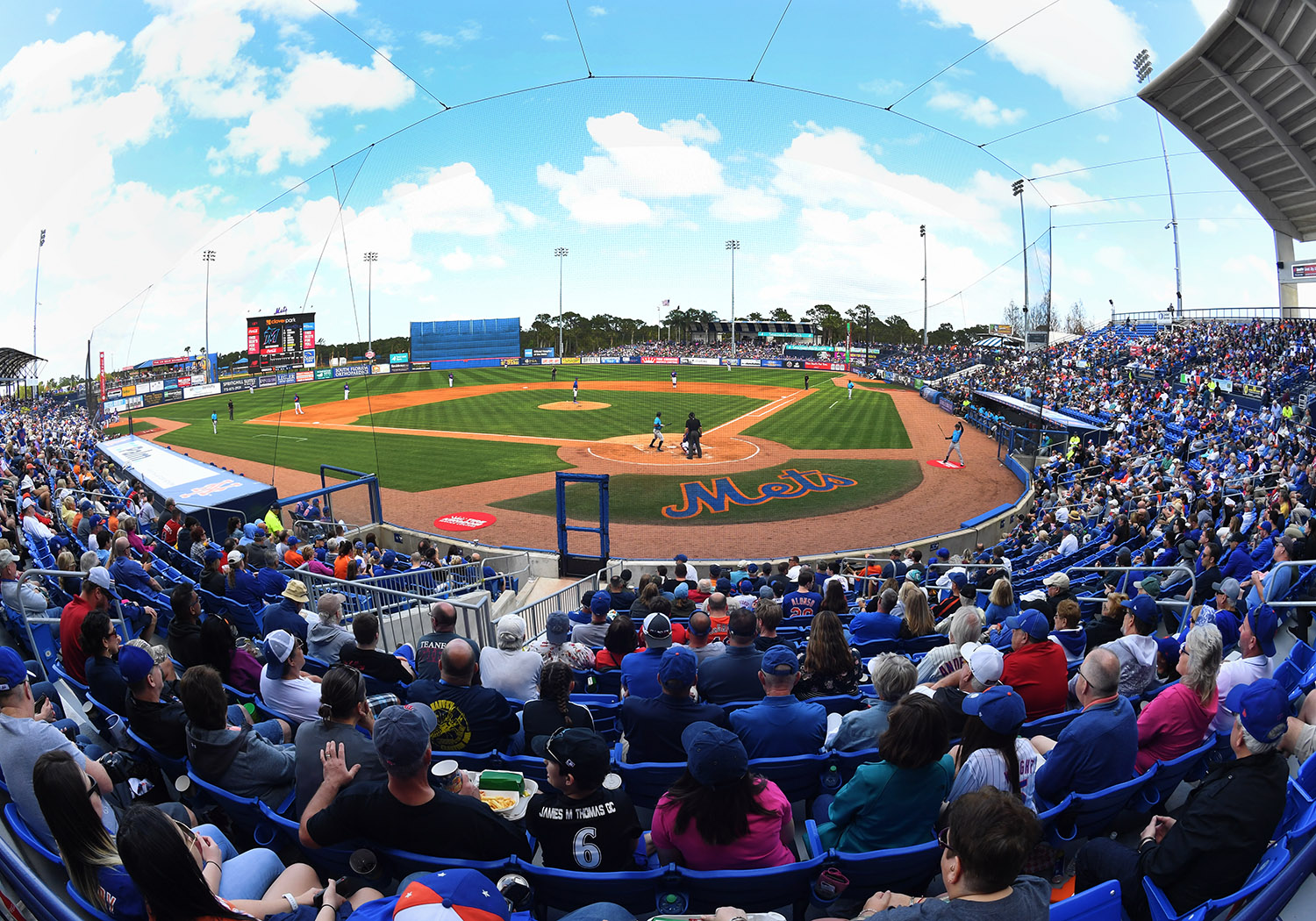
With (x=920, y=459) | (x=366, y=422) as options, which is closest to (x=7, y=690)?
(x=920, y=459)

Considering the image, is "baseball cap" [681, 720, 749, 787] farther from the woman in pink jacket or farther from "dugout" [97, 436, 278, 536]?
"dugout" [97, 436, 278, 536]

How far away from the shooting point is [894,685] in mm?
4363

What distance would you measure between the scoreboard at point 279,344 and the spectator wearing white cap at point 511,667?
4528 cm

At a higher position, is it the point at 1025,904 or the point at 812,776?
the point at 1025,904

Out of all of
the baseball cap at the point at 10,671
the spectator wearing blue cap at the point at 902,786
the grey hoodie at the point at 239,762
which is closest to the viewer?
the spectator wearing blue cap at the point at 902,786

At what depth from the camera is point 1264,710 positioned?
3273 mm

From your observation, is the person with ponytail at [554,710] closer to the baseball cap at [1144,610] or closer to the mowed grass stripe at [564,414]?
the baseball cap at [1144,610]

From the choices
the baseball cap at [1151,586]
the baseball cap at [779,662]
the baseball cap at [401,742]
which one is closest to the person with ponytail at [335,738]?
the baseball cap at [401,742]

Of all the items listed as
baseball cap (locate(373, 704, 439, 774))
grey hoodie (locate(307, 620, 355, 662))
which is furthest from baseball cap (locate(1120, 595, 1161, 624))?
grey hoodie (locate(307, 620, 355, 662))

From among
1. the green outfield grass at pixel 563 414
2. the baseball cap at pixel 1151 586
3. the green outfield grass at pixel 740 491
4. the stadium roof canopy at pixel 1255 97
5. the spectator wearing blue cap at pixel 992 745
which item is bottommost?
the green outfield grass at pixel 740 491

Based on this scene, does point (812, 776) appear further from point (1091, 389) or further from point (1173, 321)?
point (1173, 321)

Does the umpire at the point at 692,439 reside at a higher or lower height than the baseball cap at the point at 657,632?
higher

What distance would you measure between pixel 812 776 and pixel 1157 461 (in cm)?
2095

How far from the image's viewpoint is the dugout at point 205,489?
58.1ft
